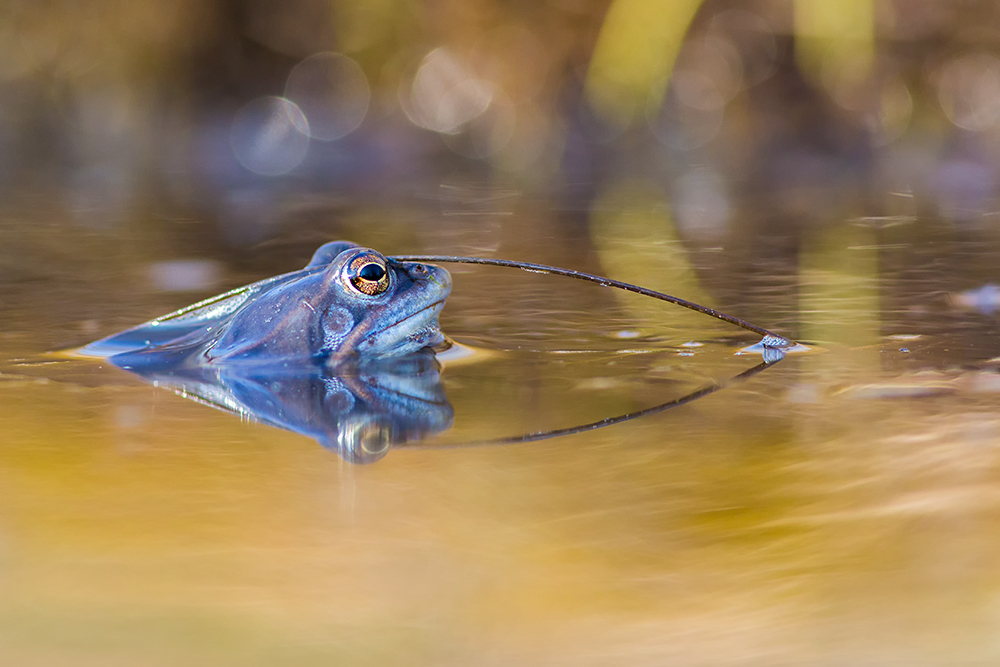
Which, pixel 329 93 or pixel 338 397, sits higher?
pixel 329 93

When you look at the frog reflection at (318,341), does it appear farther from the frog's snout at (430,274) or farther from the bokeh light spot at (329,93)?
the bokeh light spot at (329,93)

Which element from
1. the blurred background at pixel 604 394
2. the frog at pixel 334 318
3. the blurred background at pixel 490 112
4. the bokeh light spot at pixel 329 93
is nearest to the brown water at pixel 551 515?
the blurred background at pixel 604 394

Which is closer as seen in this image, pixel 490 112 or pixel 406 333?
pixel 406 333

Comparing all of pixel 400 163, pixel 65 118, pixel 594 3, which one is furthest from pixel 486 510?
pixel 65 118

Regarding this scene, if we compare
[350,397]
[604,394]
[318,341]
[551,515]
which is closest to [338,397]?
[350,397]

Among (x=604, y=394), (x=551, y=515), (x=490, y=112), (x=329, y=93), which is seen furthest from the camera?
(x=329, y=93)

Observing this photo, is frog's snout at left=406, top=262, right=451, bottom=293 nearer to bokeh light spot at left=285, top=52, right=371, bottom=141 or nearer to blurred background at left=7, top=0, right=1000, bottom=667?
blurred background at left=7, top=0, right=1000, bottom=667

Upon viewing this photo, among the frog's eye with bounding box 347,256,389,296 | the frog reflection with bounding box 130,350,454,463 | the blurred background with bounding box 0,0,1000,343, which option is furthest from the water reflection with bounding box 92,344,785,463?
the blurred background with bounding box 0,0,1000,343

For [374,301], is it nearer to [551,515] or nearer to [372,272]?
[372,272]
